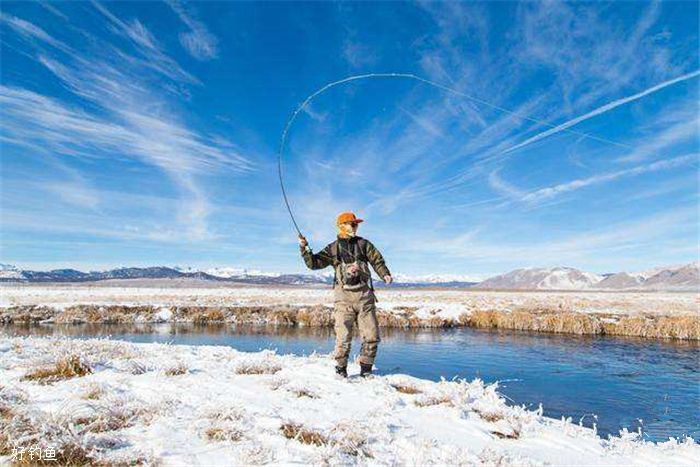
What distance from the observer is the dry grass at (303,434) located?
5043 millimetres

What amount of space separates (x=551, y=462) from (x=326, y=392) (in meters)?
3.16

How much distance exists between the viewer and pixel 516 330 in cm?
2800

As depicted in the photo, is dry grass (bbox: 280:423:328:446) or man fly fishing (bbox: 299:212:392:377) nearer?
dry grass (bbox: 280:423:328:446)

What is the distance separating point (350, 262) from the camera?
329 inches

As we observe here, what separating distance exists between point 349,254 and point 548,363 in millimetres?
12534

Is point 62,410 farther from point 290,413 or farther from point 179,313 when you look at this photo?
point 179,313

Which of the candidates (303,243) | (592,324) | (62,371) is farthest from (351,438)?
(592,324)

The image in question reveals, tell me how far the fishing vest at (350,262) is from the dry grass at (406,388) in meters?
1.67

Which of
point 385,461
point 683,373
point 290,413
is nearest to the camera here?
point 385,461

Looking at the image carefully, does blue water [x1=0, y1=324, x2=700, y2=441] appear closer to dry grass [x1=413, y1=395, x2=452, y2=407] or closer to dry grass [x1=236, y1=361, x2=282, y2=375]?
dry grass [x1=413, y1=395, x2=452, y2=407]

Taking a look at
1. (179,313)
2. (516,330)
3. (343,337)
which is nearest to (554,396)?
(343,337)

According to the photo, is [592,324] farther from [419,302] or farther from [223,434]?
[223,434]

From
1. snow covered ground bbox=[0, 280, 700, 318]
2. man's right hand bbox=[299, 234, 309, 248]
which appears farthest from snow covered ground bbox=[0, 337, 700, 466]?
snow covered ground bbox=[0, 280, 700, 318]

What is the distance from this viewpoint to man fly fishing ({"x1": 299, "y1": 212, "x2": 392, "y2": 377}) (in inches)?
326
